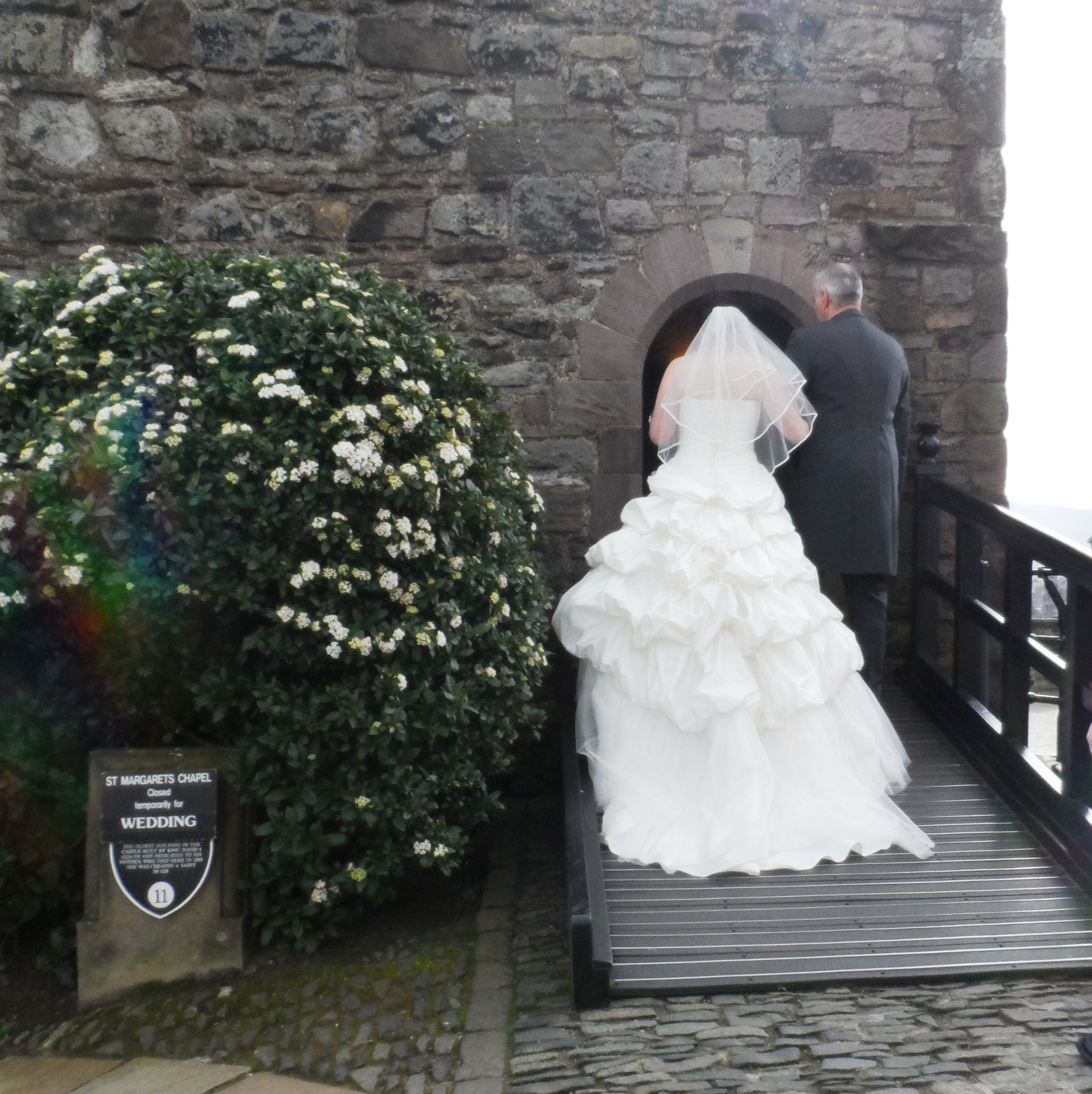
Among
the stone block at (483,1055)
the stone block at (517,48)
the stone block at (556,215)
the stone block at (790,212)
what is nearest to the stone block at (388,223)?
the stone block at (556,215)

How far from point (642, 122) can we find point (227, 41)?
2003 mm

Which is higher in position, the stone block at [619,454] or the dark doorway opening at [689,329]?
the dark doorway opening at [689,329]

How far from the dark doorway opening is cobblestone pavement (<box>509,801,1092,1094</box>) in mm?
2961

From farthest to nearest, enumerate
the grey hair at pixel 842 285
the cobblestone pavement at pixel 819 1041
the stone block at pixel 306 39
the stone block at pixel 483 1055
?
the stone block at pixel 306 39, the grey hair at pixel 842 285, the stone block at pixel 483 1055, the cobblestone pavement at pixel 819 1041

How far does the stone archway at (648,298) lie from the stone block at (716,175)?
162 mm

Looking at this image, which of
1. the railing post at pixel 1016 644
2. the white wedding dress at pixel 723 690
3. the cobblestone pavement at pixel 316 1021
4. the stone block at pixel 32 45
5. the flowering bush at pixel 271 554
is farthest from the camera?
the stone block at pixel 32 45

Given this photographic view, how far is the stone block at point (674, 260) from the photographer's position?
5.39 metres

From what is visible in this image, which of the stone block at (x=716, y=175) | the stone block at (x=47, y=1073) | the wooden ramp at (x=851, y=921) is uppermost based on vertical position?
the stone block at (x=716, y=175)

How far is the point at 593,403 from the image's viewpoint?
5.43 metres

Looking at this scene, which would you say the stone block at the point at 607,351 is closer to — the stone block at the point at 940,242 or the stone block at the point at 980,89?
the stone block at the point at 940,242

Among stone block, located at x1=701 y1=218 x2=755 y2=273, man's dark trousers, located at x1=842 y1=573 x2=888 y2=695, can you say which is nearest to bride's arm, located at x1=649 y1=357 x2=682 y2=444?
stone block, located at x1=701 y1=218 x2=755 y2=273

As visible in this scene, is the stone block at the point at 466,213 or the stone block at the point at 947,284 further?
the stone block at the point at 947,284

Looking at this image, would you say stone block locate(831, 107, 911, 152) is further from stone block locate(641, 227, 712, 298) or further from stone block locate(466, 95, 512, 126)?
stone block locate(466, 95, 512, 126)

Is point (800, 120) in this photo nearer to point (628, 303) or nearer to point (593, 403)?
point (628, 303)
